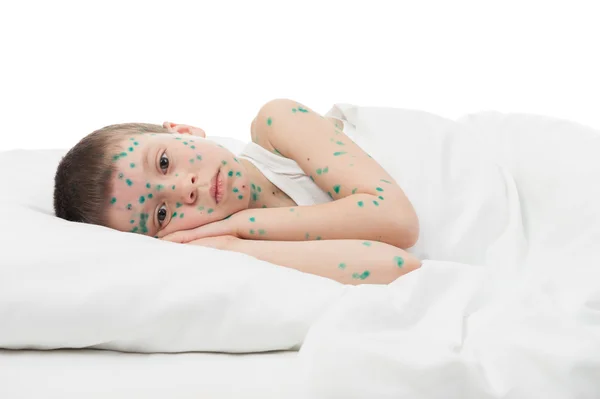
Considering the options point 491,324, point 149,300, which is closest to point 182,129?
point 149,300

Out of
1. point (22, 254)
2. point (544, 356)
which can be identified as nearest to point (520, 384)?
point (544, 356)

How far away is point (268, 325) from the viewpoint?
123 cm

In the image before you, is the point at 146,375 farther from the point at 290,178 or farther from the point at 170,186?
the point at 290,178

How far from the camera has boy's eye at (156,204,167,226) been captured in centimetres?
170

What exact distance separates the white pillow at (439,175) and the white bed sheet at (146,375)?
0.71m

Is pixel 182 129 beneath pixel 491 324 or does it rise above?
above

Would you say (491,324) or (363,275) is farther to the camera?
(363,275)

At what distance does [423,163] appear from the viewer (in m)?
1.94

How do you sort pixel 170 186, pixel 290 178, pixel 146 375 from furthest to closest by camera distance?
pixel 290 178 < pixel 170 186 < pixel 146 375

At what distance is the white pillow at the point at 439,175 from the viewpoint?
1.76 m

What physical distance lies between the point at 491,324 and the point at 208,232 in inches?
29.8

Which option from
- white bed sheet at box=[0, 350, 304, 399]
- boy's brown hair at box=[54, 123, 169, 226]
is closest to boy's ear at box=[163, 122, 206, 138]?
boy's brown hair at box=[54, 123, 169, 226]

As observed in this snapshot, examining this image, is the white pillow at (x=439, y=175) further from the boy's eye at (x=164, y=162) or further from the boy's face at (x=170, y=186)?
the boy's eye at (x=164, y=162)

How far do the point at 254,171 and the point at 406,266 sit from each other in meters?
0.58
